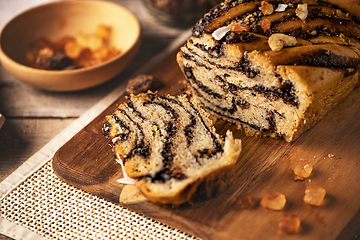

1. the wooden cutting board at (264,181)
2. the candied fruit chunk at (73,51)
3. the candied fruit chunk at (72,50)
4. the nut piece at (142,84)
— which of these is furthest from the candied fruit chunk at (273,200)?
the candied fruit chunk at (72,50)

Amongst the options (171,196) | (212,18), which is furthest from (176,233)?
(212,18)

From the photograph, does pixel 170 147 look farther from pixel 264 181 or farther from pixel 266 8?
pixel 266 8

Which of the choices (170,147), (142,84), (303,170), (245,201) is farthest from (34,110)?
(303,170)

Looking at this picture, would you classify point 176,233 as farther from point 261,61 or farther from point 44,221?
point 261,61

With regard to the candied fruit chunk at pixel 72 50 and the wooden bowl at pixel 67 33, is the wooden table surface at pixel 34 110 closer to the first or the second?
the wooden bowl at pixel 67 33

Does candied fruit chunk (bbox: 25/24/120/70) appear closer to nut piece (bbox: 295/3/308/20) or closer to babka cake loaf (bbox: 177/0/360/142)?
babka cake loaf (bbox: 177/0/360/142)

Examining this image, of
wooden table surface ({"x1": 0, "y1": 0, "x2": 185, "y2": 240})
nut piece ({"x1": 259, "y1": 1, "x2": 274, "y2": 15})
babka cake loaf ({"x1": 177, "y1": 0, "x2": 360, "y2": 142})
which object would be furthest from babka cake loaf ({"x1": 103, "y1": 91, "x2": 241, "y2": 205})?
nut piece ({"x1": 259, "y1": 1, "x2": 274, "y2": 15})
